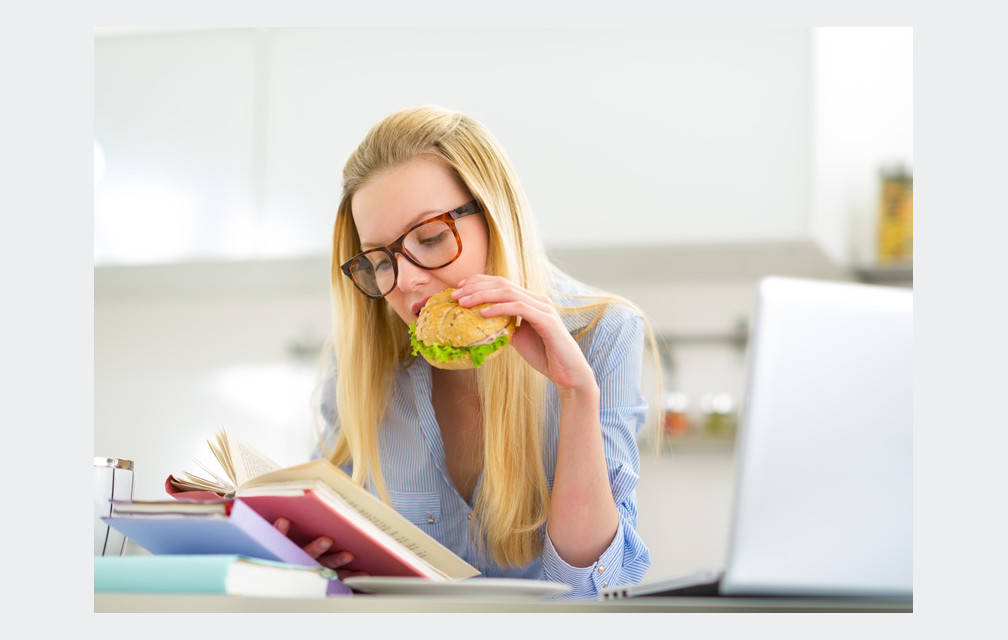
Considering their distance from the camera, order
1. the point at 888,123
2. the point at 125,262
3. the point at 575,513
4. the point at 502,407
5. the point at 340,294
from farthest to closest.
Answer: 1. the point at 125,262
2. the point at 888,123
3. the point at 340,294
4. the point at 502,407
5. the point at 575,513

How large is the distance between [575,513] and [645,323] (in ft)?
1.38

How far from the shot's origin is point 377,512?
1010 millimetres

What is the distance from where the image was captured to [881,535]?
29.0 inches

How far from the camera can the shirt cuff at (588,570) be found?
4.21 ft

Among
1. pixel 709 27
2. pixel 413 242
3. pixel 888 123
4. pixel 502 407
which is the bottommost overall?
pixel 502 407

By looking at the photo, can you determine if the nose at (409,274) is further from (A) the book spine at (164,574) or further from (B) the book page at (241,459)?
(A) the book spine at (164,574)

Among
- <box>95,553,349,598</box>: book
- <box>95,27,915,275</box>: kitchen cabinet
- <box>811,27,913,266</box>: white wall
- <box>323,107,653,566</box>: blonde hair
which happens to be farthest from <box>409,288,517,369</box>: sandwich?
<box>811,27,913,266</box>: white wall

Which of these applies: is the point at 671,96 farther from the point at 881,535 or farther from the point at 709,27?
the point at 881,535

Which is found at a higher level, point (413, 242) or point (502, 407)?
point (413, 242)

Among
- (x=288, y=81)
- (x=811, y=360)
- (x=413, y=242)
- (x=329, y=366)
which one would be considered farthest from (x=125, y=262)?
(x=811, y=360)

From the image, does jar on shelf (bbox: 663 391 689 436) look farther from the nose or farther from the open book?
the open book

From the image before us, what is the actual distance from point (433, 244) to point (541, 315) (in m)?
0.32

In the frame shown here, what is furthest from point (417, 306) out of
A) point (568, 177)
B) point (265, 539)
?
point (568, 177)

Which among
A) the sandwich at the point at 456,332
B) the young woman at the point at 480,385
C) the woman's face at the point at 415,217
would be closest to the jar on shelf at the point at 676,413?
the young woman at the point at 480,385
